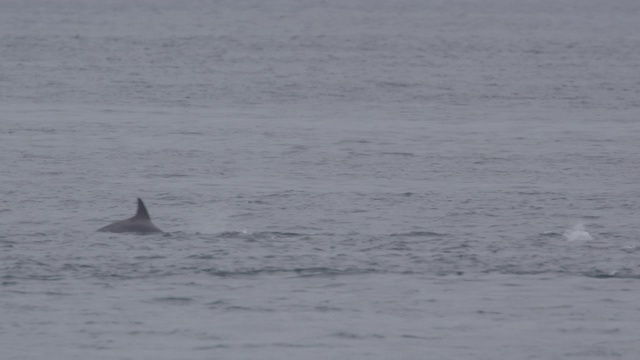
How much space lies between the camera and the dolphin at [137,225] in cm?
1797

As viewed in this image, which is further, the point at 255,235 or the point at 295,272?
the point at 255,235

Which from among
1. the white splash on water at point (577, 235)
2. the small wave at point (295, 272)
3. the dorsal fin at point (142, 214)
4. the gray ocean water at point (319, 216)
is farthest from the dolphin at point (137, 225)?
the white splash on water at point (577, 235)

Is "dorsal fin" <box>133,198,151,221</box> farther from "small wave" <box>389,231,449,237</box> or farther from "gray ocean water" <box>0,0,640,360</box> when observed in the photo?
"small wave" <box>389,231,449,237</box>

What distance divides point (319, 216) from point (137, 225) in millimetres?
3006

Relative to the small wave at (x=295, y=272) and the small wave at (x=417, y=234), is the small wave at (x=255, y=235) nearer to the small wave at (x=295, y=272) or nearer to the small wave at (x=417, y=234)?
the small wave at (x=417, y=234)

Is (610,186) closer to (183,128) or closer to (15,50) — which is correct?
(183,128)

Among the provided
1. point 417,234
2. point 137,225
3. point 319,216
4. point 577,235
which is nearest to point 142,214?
point 137,225

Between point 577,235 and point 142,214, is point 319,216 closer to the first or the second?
point 142,214

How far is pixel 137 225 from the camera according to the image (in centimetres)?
1802

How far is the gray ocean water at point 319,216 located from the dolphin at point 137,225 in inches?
8.9

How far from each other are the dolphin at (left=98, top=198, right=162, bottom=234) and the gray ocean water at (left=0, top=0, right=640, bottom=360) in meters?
0.23

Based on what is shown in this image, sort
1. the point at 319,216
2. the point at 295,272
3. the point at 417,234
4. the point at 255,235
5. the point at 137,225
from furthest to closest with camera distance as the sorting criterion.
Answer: the point at 319,216 → the point at 417,234 → the point at 255,235 → the point at 137,225 → the point at 295,272

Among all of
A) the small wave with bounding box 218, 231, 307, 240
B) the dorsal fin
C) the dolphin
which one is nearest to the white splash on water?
the small wave with bounding box 218, 231, 307, 240

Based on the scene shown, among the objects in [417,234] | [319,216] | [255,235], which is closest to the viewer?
[255,235]
